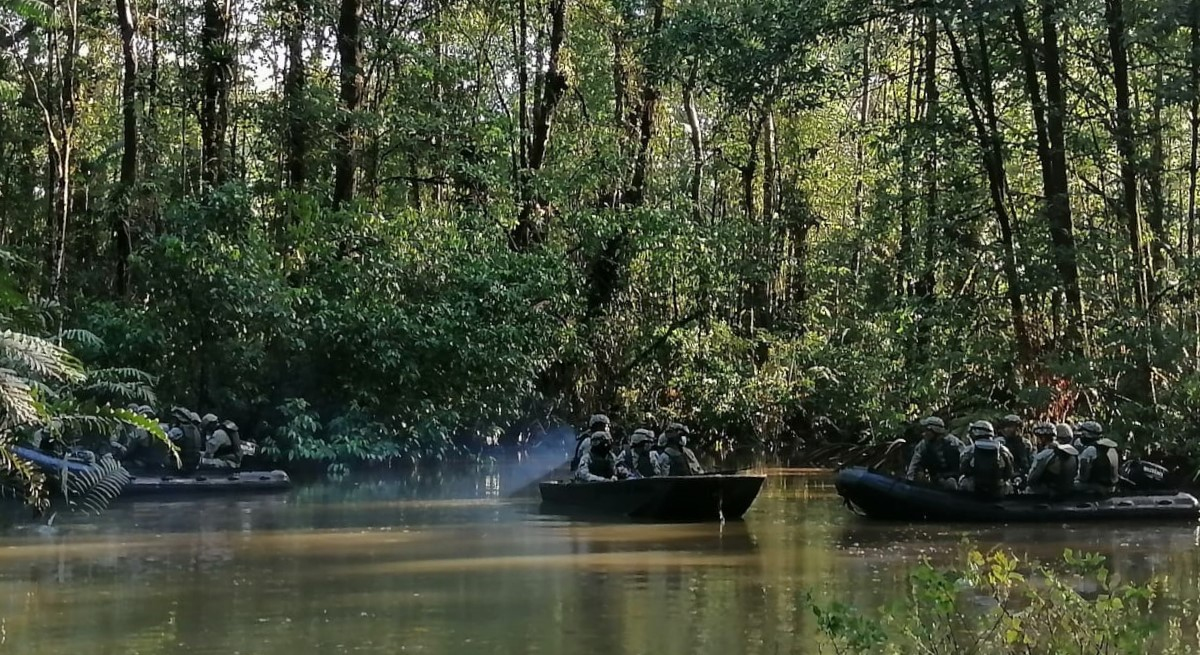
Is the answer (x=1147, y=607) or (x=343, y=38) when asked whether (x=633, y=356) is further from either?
(x=1147, y=607)

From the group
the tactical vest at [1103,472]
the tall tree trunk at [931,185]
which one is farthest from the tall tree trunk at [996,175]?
the tactical vest at [1103,472]

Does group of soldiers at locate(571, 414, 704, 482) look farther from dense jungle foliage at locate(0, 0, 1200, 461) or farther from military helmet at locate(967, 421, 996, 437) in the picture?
dense jungle foliage at locate(0, 0, 1200, 461)

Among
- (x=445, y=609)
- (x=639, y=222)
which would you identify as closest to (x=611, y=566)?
(x=445, y=609)

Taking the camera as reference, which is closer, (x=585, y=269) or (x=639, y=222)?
(x=639, y=222)

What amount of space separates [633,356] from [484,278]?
5391 mm

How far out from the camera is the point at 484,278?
24.5 metres

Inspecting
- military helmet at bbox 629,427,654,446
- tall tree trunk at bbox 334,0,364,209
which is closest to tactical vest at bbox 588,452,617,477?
military helmet at bbox 629,427,654,446

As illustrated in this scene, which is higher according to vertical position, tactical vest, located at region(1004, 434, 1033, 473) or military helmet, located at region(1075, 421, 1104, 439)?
military helmet, located at region(1075, 421, 1104, 439)

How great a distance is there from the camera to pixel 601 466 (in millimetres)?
17672

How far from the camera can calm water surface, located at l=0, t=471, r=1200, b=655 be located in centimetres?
883

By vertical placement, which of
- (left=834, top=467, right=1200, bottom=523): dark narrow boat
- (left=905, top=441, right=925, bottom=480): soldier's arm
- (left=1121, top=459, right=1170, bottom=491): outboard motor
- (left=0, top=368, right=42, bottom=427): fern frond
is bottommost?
(left=834, top=467, right=1200, bottom=523): dark narrow boat

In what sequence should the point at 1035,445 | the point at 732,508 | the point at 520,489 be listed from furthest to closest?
the point at 520,489 → the point at 1035,445 → the point at 732,508

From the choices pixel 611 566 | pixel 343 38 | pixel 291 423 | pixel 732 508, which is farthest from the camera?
pixel 343 38

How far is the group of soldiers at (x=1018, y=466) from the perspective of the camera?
53.2 feet
